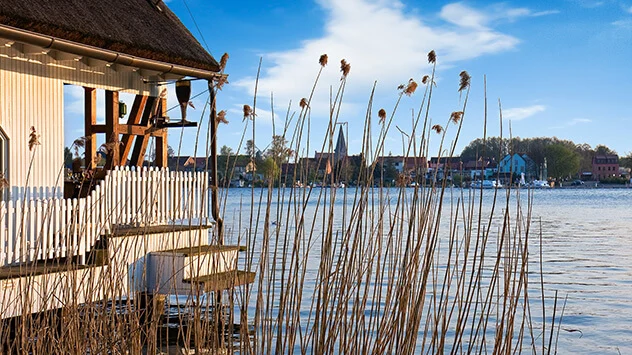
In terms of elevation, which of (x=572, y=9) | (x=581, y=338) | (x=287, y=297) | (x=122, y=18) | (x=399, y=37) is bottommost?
(x=581, y=338)

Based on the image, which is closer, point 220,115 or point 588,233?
point 220,115

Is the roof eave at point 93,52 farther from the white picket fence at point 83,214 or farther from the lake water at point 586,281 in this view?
→ the lake water at point 586,281

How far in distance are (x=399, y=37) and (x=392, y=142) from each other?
1432mm

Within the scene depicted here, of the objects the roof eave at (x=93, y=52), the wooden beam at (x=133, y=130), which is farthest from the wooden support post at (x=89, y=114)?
the roof eave at (x=93, y=52)

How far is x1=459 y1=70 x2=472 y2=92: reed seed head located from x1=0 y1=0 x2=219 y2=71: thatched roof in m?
5.23

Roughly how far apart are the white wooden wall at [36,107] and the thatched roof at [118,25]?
2.61 feet

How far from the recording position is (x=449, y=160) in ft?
9.65

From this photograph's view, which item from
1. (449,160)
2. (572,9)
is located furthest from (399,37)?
(572,9)

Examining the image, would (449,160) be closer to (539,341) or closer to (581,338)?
(539,341)

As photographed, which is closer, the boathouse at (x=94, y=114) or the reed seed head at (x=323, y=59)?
the reed seed head at (x=323, y=59)

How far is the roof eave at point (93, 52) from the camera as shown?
6.93 meters

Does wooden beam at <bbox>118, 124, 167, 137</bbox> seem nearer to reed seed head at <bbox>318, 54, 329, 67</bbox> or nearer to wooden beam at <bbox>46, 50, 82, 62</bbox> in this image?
wooden beam at <bbox>46, 50, 82, 62</bbox>

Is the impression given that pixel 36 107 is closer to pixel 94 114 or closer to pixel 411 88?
pixel 94 114

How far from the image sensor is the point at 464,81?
265 cm
